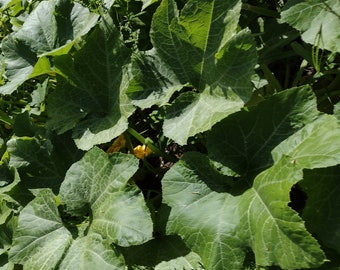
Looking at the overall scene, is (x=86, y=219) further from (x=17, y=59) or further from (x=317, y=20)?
(x=317, y=20)

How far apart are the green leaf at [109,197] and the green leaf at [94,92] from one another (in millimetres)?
119

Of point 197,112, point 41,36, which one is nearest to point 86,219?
point 197,112

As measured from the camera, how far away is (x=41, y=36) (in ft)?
7.89

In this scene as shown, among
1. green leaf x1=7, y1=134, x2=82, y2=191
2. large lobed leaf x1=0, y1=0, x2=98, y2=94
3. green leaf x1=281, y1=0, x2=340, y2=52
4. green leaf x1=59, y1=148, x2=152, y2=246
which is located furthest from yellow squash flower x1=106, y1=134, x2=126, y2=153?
green leaf x1=281, y1=0, x2=340, y2=52

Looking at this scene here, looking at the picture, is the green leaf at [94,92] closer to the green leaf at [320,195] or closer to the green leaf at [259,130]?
the green leaf at [259,130]

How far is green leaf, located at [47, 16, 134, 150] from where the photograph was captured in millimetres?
2139

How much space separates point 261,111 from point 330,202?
0.40m

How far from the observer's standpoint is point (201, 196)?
1.86m

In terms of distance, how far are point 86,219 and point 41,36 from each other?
0.90 meters

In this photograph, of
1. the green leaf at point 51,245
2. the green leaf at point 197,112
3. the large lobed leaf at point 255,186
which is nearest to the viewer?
the large lobed leaf at point 255,186

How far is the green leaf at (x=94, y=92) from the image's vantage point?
2.14 meters

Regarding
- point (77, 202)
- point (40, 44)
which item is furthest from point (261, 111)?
point (40, 44)

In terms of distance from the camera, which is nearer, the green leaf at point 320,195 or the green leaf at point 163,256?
the green leaf at point 320,195

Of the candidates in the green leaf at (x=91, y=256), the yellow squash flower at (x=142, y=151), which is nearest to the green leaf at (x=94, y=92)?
the yellow squash flower at (x=142, y=151)
